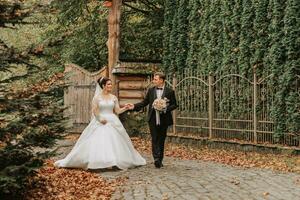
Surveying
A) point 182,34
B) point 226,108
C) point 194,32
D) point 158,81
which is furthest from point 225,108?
point 158,81

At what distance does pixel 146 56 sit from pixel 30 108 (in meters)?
17.8

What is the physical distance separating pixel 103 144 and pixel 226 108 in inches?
227

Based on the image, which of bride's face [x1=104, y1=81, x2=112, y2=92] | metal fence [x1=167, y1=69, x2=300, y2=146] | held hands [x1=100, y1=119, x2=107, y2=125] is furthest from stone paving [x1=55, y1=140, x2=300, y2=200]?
metal fence [x1=167, y1=69, x2=300, y2=146]

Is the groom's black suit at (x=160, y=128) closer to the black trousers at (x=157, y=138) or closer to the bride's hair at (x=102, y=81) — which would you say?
the black trousers at (x=157, y=138)

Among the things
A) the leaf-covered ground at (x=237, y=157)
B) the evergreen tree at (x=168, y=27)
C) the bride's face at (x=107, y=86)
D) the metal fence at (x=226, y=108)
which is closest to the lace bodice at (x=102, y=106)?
the bride's face at (x=107, y=86)

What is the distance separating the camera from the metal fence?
15500 mm

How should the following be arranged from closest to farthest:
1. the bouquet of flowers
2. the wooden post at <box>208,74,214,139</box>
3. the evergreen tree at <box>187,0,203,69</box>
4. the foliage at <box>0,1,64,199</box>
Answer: the foliage at <box>0,1,64,199</box> → the bouquet of flowers → the wooden post at <box>208,74,214,139</box> → the evergreen tree at <box>187,0,203,69</box>

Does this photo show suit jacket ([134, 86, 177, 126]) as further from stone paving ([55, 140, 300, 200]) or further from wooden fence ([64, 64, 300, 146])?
wooden fence ([64, 64, 300, 146])

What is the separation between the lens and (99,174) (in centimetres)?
1180

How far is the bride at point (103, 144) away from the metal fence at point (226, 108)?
4290 mm

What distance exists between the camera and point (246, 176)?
35.8ft

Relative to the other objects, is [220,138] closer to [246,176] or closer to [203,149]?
[203,149]

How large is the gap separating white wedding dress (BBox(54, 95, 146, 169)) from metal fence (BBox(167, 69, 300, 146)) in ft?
14.0

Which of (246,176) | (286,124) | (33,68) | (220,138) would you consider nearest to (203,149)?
(220,138)
